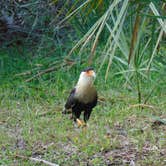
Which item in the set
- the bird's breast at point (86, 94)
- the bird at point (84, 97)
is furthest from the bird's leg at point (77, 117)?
the bird's breast at point (86, 94)

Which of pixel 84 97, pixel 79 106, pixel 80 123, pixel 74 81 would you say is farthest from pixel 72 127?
pixel 74 81

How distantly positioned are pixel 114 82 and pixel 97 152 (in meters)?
3.26

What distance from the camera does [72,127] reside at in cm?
646

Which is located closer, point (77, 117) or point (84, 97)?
point (84, 97)

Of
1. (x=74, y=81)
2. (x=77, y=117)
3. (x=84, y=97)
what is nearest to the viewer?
(x=84, y=97)

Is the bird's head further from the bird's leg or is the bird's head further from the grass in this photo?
the grass

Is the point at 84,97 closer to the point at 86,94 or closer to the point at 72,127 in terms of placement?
the point at 86,94

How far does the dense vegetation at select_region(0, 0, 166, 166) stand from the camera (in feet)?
15.0

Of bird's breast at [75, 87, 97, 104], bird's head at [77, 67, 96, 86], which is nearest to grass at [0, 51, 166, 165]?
bird's breast at [75, 87, 97, 104]

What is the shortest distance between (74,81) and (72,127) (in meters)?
2.30

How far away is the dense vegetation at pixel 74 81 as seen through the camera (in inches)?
180

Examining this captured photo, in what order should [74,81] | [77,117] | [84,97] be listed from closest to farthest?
[84,97] < [77,117] < [74,81]

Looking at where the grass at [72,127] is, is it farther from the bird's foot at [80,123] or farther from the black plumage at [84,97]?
the black plumage at [84,97]

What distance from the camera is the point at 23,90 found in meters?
8.27
